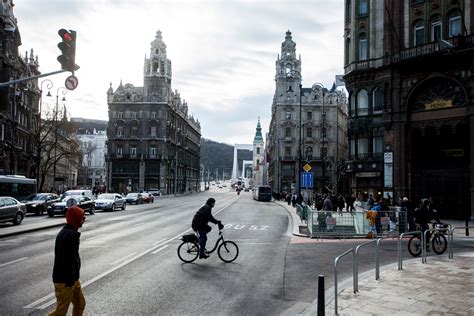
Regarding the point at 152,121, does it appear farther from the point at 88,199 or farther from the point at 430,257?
the point at 430,257

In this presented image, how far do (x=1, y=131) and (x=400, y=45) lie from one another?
38572 millimetres

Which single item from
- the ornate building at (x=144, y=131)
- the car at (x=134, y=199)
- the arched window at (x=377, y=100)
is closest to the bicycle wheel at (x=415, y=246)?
the arched window at (x=377, y=100)

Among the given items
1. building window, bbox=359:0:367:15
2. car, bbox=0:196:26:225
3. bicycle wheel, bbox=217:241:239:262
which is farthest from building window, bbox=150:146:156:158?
bicycle wheel, bbox=217:241:239:262

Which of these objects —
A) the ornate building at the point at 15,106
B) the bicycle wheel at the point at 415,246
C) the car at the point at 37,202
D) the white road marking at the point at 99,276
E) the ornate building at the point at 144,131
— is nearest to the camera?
the white road marking at the point at 99,276

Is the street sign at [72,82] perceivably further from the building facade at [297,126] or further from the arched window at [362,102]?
the building facade at [297,126]

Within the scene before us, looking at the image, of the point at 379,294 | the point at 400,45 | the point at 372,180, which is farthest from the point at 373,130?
the point at 379,294

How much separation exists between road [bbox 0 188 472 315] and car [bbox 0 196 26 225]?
518 centimetres

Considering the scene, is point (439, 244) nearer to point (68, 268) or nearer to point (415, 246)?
point (415, 246)

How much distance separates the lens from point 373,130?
3838 centimetres

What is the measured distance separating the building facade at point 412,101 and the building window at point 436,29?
70 millimetres

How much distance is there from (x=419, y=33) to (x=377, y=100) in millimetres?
6183

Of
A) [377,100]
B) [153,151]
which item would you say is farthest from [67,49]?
[153,151]

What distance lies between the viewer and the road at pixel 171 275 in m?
8.41

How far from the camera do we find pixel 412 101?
35.6m
